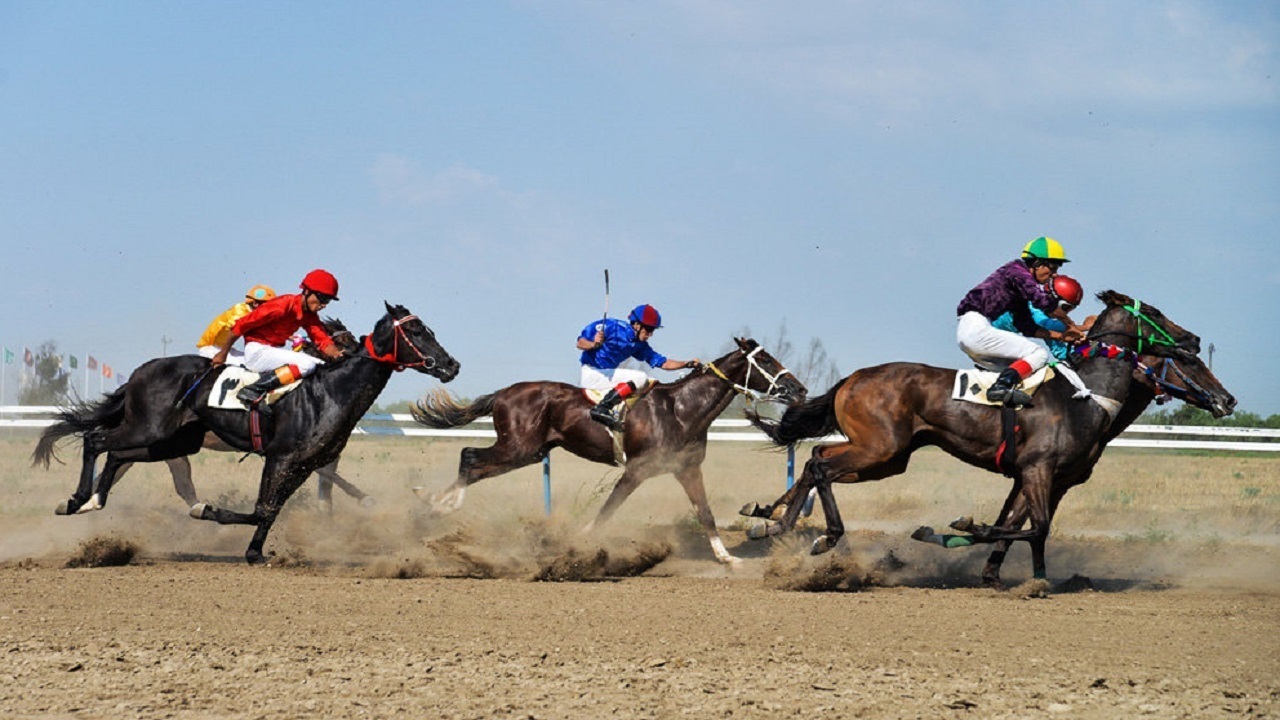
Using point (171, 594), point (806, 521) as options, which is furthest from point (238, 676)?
point (806, 521)

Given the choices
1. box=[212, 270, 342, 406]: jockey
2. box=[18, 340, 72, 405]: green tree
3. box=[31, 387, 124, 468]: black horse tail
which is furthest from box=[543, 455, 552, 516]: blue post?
box=[18, 340, 72, 405]: green tree

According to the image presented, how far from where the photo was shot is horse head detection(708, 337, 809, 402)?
12133mm

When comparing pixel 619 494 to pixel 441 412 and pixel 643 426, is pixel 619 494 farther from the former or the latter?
pixel 441 412

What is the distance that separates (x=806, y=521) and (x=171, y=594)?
25.1ft

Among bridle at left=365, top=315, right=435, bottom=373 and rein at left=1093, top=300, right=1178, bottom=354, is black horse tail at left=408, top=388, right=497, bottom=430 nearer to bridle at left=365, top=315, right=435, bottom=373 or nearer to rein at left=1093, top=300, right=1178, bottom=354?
bridle at left=365, top=315, right=435, bottom=373

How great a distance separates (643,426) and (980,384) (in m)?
3.32

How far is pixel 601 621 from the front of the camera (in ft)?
26.8

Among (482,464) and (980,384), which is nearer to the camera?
(980,384)

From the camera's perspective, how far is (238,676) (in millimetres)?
6461

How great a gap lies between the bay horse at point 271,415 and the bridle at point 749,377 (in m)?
2.64

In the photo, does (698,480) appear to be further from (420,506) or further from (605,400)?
(420,506)

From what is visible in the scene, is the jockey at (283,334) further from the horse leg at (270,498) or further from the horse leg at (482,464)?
the horse leg at (482,464)

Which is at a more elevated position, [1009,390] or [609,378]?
[609,378]

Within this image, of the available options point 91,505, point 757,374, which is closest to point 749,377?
point 757,374
